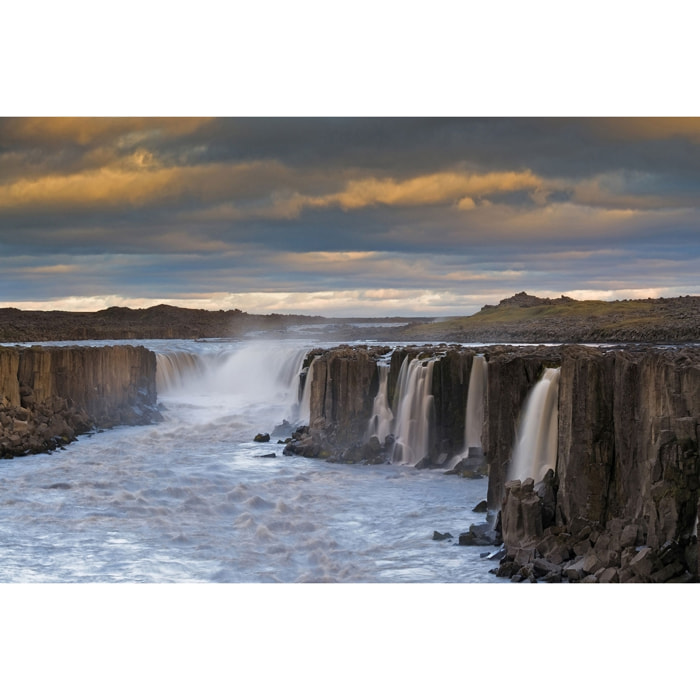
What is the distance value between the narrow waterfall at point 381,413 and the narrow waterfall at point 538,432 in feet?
24.3

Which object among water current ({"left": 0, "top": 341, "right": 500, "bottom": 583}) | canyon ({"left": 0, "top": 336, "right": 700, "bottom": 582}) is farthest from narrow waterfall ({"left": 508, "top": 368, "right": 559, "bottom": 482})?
water current ({"left": 0, "top": 341, "right": 500, "bottom": 583})

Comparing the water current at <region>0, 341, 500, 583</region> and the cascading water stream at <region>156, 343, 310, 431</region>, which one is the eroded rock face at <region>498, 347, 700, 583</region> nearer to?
the water current at <region>0, 341, 500, 583</region>

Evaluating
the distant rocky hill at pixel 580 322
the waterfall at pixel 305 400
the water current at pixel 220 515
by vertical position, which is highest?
the distant rocky hill at pixel 580 322

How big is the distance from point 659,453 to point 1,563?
8.46 m

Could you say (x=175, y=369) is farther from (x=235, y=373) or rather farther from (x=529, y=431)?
(x=529, y=431)

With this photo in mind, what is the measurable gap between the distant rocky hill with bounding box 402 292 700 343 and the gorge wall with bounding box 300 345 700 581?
6.22 m

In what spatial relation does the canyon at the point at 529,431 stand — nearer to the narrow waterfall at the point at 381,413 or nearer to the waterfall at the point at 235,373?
the narrow waterfall at the point at 381,413

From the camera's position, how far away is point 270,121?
14.9 m

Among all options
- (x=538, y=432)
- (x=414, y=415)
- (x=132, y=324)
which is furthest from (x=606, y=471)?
(x=132, y=324)

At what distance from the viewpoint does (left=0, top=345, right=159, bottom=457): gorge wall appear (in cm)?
2202

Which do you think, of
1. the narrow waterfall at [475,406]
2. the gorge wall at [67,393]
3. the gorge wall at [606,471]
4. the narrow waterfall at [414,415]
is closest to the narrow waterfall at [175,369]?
the gorge wall at [67,393]

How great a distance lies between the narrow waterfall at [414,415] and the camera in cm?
1988

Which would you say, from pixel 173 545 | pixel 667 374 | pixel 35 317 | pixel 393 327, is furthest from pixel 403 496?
pixel 35 317

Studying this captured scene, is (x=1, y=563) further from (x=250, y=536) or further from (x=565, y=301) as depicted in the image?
(x=565, y=301)
